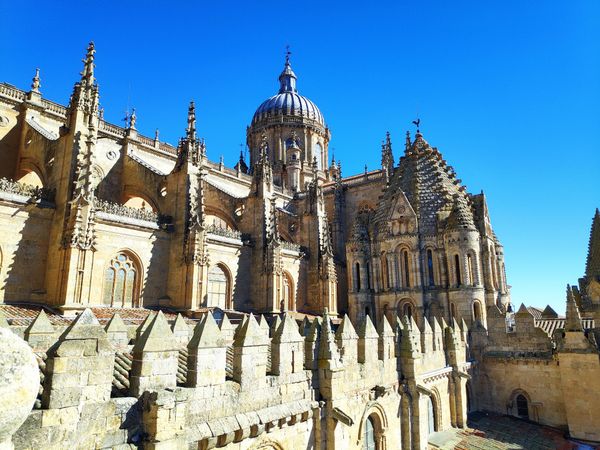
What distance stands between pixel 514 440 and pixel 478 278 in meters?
11.0

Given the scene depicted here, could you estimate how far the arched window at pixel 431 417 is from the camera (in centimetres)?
1816

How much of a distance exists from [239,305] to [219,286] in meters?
2.18

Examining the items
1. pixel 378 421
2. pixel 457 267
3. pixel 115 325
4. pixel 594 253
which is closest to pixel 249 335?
pixel 115 325

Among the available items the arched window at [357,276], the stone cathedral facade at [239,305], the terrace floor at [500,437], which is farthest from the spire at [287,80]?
the terrace floor at [500,437]

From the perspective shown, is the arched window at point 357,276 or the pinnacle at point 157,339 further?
the arched window at point 357,276

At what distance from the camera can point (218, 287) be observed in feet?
91.5

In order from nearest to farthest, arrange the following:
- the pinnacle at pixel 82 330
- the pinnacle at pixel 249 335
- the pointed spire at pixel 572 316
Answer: the pinnacle at pixel 82 330
the pinnacle at pixel 249 335
the pointed spire at pixel 572 316

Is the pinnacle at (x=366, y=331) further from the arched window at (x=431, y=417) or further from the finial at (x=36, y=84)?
the finial at (x=36, y=84)

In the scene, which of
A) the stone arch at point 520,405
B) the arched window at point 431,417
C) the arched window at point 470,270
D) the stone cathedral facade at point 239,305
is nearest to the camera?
the stone cathedral facade at point 239,305

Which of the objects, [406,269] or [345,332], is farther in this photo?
[406,269]

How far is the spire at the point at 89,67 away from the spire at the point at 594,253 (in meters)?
36.1

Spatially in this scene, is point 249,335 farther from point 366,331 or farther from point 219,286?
point 219,286

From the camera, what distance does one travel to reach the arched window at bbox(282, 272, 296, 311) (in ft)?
109

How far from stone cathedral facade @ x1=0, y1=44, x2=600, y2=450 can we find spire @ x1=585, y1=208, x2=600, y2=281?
11.4 inches
